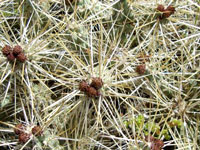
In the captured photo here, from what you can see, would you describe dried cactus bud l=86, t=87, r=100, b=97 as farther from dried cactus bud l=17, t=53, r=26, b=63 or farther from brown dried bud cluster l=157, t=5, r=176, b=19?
brown dried bud cluster l=157, t=5, r=176, b=19

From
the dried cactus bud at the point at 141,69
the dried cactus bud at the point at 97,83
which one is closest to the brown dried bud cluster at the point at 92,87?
the dried cactus bud at the point at 97,83

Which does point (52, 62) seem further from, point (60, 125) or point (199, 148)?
point (199, 148)

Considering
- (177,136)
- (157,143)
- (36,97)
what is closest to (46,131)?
(36,97)

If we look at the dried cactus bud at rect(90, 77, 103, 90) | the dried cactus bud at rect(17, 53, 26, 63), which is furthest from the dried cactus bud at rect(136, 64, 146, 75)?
the dried cactus bud at rect(17, 53, 26, 63)

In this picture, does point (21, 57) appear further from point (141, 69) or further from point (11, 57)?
point (141, 69)

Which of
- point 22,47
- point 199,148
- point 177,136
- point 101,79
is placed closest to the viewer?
point 101,79

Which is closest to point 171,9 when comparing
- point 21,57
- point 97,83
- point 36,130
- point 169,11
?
point 169,11
